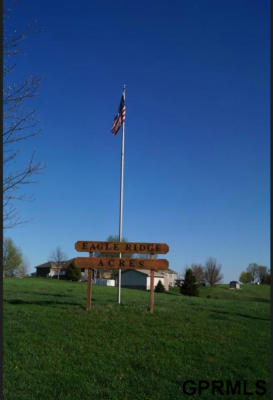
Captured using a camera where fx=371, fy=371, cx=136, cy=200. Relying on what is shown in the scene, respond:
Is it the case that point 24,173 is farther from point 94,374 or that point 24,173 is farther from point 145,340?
point 145,340

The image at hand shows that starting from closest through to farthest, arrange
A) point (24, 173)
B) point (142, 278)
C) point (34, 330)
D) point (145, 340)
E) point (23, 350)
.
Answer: point (24, 173) → point (23, 350) → point (145, 340) → point (34, 330) → point (142, 278)

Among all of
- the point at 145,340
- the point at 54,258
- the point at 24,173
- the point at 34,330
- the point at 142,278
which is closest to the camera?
the point at 24,173

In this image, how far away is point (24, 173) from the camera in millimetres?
6297

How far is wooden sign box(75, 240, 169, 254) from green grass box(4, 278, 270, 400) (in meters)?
1.87

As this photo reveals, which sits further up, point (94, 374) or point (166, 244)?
point (166, 244)

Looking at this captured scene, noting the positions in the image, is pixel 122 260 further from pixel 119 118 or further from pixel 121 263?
pixel 119 118

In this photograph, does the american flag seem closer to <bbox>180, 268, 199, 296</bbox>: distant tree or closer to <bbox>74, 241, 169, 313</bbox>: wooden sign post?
<bbox>74, 241, 169, 313</bbox>: wooden sign post

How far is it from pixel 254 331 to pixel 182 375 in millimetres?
4490

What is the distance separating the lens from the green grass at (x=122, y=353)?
241 inches

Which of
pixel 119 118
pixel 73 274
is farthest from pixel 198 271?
pixel 119 118

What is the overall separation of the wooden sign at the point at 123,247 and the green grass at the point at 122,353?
187 centimetres

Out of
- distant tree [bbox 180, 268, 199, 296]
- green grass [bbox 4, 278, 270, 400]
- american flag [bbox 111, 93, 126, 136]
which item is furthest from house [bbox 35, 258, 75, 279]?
green grass [bbox 4, 278, 270, 400]

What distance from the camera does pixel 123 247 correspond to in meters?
11.8

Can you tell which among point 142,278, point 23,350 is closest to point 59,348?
point 23,350
